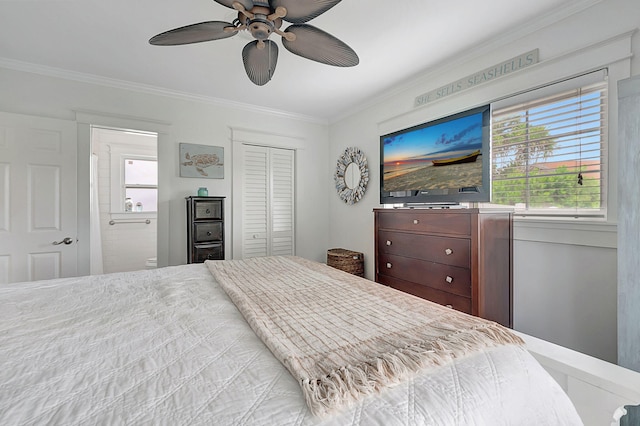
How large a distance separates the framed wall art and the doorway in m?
1.51

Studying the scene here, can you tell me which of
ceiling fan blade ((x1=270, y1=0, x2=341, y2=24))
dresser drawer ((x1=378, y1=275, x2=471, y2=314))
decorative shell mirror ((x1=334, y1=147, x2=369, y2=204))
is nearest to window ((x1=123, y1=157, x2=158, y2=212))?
decorative shell mirror ((x1=334, y1=147, x2=369, y2=204))

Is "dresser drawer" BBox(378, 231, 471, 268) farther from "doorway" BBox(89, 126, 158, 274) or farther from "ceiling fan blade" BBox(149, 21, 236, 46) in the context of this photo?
"doorway" BBox(89, 126, 158, 274)

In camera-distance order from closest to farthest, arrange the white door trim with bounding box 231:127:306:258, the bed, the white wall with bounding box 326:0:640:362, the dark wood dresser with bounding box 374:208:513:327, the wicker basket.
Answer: the bed
the white wall with bounding box 326:0:640:362
the dark wood dresser with bounding box 374:208:513:327
the wicker basket
the white door trim with bounding box 231:127:306:258

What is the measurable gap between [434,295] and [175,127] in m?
3.32

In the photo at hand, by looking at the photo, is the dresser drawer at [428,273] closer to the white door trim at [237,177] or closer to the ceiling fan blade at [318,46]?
the ceiling fan blade at [318,46]

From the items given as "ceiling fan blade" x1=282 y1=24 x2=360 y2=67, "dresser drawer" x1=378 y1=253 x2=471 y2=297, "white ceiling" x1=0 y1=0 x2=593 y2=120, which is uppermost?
"white ceiling" x1=0 y1=0 x2=593 y2=120

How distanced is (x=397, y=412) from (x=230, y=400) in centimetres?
36

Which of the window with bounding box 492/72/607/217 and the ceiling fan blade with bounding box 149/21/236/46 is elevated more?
the ceiling fan blade with bounding box 149/21/236/46

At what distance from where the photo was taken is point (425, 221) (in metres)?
2.34

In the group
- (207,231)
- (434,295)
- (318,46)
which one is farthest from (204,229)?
(434,295)

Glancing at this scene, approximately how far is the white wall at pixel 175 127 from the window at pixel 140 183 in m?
1.71

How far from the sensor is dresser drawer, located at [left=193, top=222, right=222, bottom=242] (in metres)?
3.20

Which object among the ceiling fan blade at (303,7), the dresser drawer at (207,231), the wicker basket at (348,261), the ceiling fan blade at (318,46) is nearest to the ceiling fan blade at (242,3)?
the ceiling fan blade at (303,7)

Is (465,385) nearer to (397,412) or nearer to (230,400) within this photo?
(397,412)
